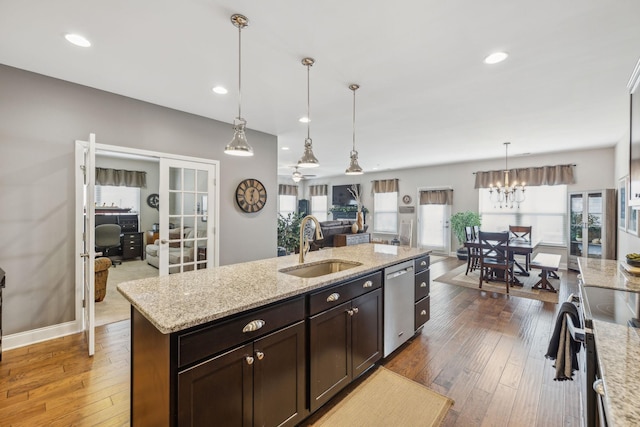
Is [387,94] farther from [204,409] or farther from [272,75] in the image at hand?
[204,409]

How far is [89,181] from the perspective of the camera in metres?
2.53

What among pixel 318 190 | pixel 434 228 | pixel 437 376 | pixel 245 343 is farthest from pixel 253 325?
pixel 318 190

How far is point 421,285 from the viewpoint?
2.95m

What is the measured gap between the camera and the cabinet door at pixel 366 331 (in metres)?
2.05

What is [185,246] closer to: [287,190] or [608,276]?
[608,276]

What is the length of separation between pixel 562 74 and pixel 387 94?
1.64m

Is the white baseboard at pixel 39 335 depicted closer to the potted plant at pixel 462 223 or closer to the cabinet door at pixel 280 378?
the cabinet door at pixel 280 378

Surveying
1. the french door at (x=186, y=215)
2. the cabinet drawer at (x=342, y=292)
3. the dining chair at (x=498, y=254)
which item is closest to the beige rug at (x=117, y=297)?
the french door at (x=186, y=215)

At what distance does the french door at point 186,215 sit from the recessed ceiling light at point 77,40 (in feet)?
4.85

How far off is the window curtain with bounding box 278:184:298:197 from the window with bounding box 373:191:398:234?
3.25 m

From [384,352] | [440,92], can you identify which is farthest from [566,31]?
[384,352]

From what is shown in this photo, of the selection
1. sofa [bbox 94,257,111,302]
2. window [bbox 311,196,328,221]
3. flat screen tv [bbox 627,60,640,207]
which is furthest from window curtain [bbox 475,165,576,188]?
sofa [bbox 94,257,111,302]

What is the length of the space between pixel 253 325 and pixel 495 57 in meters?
2.83

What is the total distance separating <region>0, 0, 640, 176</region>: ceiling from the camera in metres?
1.86
